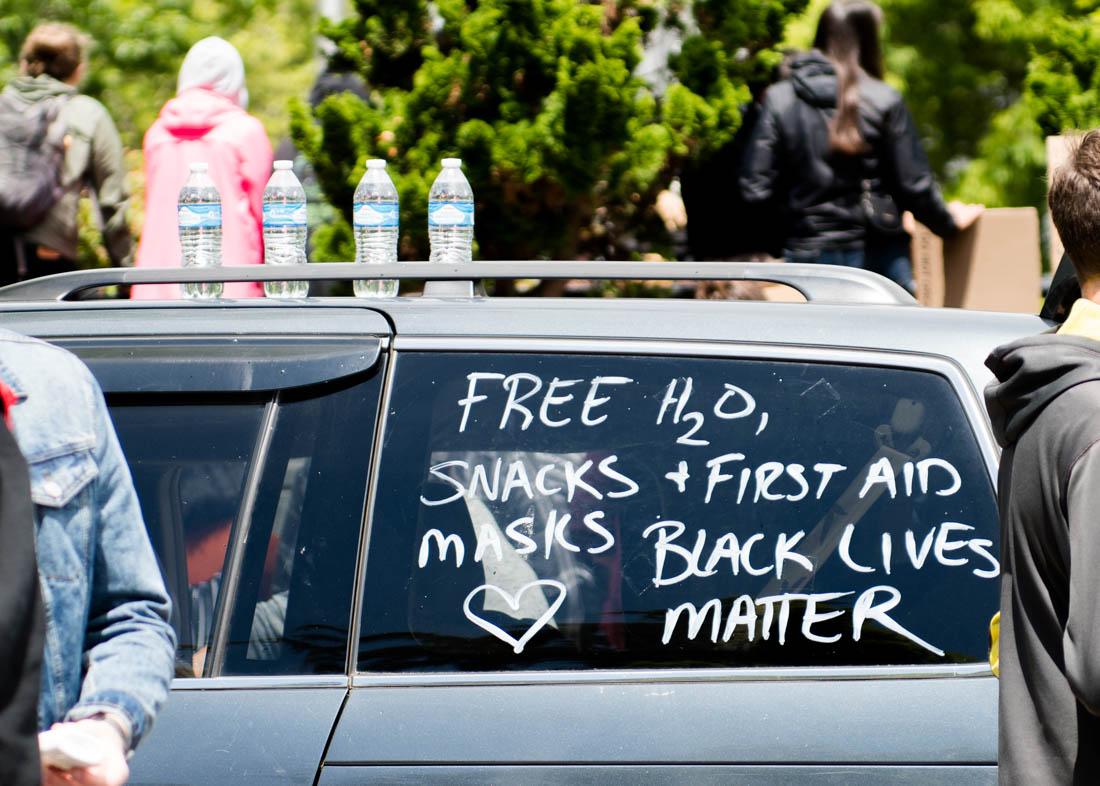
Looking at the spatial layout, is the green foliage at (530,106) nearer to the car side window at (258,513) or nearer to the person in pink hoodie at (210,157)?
the person in pink hoodie at (210,157)

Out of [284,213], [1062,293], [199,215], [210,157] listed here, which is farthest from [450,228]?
[210,157]

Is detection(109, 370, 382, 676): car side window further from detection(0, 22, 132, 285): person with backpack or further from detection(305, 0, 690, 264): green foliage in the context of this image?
detection(0, 22, 132, 285): person with backpack

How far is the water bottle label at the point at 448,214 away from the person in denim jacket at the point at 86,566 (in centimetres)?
206

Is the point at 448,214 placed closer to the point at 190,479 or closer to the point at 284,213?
the point at 284,213

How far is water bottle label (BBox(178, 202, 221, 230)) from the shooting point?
3869 millimetres

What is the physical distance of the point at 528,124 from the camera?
524cm

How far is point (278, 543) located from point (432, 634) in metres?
0.29

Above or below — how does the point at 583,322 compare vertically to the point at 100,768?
above

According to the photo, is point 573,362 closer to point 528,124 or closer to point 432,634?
point 432,634

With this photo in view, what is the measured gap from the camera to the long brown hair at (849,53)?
5.53 metres

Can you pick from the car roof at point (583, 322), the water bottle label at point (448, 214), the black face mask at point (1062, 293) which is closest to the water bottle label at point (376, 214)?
the water bottle label at point (448, 214)

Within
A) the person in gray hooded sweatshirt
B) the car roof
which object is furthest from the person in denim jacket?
the person in gray hooded sweatshirt

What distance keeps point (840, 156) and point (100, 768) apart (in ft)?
14.5

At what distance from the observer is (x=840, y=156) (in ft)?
18.3
